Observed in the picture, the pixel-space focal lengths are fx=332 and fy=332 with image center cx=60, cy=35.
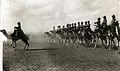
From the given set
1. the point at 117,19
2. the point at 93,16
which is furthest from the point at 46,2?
the point at 117,19

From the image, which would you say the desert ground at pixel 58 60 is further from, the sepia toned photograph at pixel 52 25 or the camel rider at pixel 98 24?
the camel rider at pixel 98 24

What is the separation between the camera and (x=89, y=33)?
10797 mm

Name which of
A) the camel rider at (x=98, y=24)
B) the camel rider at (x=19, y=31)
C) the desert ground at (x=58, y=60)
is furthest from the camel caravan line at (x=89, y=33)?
the camel rider at (x=19, y=31)

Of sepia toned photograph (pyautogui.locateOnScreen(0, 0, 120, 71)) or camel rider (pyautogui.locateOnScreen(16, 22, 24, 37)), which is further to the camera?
camel rider (pyautogui.locateOnScreen(16, 22, 24, 37))

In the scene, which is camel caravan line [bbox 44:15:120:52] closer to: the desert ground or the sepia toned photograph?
the sepia toned photograph

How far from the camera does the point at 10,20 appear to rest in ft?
26.4

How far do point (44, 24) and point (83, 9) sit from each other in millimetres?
1079

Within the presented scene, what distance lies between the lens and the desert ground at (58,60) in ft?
24.0

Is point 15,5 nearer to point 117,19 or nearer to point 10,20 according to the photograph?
point 10,20

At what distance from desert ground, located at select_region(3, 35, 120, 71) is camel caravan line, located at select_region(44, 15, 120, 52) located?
766 mm

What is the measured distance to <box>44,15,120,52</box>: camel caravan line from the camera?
30.9 ft

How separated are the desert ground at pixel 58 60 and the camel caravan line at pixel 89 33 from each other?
0.77 metres

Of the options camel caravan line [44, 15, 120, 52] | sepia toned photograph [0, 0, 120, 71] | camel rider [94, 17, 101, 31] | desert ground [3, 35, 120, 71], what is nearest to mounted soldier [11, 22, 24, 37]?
sepia toned photograph [0, 0, 120, 71]

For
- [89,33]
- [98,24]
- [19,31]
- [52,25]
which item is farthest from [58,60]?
[89,33]
